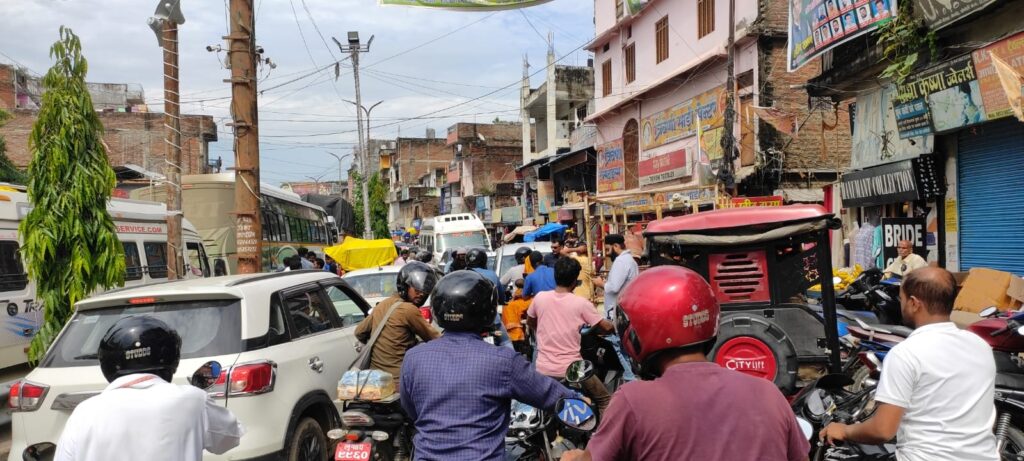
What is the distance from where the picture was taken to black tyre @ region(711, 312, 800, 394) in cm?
495

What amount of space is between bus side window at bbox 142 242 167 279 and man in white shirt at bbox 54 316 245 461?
10.8m

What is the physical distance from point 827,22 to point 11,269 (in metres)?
12.8

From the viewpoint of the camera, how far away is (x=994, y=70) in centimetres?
905

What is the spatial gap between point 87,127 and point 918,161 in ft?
39.1

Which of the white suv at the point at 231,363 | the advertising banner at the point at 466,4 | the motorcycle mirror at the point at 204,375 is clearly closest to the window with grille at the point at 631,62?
the advertising banner at the point at 466,4

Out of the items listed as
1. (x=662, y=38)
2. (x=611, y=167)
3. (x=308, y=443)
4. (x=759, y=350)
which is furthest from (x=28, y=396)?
(x=611, y=167)

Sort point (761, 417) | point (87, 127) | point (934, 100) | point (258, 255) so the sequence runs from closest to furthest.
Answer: point (761, 417) → point (87, 127) → point (258, 255) → point (934, 100)

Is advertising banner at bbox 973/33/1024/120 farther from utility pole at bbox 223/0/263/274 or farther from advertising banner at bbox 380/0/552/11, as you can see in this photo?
utility pole at bbox 223/0/263/274

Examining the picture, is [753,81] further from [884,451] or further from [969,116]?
[884,451]

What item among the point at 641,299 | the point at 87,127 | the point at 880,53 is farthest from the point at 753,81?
the point at 641,299

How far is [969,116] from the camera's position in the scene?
10.0m

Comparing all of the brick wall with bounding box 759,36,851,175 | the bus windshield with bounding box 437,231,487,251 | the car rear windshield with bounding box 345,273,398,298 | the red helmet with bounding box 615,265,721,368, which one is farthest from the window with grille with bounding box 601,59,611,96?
the red helmet with bounding box 615,265,721,368

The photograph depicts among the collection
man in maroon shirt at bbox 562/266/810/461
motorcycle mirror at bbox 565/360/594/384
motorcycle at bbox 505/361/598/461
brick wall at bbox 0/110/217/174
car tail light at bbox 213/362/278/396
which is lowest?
motorcycle at bbox 505/361/598/461

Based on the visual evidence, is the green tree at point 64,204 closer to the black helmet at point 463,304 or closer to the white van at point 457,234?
the black helmet at point 463,304
